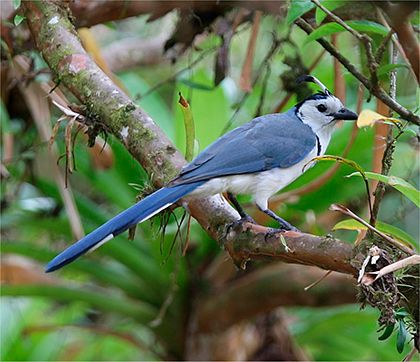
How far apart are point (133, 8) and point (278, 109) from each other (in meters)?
0.45

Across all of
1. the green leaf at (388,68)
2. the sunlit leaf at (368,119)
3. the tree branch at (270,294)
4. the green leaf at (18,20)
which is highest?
the green leaf at (18,20)

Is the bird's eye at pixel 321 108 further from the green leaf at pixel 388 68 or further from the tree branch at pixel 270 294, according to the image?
the tree branch at pixel 270 294

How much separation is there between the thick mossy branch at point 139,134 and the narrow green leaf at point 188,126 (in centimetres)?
6

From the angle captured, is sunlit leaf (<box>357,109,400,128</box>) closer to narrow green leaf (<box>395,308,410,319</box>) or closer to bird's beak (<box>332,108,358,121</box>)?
narrow green leaf (<box>395,308,410,319</box>)

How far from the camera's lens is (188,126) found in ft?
4.85

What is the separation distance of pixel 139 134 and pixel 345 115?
0.54m

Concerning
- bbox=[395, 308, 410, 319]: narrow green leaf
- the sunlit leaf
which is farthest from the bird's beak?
bbox=[395, 308, 410, 319]: narrow green leaf

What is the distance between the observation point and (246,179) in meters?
1.58

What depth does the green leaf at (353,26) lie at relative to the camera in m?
1.47

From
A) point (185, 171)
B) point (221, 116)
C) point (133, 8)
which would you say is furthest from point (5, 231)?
point (185, 171)

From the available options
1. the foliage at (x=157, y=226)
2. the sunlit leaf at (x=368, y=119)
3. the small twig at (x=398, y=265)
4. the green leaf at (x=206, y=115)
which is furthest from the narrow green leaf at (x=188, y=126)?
the green leaf at (x=206, y=115)

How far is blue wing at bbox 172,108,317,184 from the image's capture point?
1.51m

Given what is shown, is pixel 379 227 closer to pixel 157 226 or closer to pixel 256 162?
pixel 256 162

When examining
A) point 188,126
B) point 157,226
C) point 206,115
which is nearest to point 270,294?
point 157,226
